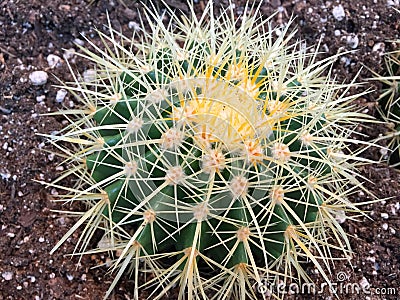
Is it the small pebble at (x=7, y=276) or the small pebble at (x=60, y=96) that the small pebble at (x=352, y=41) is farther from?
the small pebble at (x=7, y=276)

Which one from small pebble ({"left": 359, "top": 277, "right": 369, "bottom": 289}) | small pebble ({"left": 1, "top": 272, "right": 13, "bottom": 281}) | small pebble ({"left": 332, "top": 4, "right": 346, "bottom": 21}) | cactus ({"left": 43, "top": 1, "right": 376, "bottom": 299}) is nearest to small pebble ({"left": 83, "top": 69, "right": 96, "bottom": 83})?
cactus ({"left": 43, "top": 1, "right": 376, "bottom": 299})

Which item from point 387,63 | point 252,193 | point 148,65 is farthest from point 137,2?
point 252,193

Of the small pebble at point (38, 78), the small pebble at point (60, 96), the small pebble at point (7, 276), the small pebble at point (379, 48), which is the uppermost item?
the small pebble at point (379, 48)

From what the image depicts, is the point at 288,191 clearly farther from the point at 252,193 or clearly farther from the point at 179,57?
the point at 179,57

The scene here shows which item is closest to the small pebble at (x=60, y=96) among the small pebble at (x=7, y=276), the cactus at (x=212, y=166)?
the cactus at (x=212, y=166)

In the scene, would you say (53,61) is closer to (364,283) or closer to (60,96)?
(60,96)

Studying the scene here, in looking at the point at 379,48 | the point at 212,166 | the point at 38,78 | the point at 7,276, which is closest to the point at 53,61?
the point at 38,78
